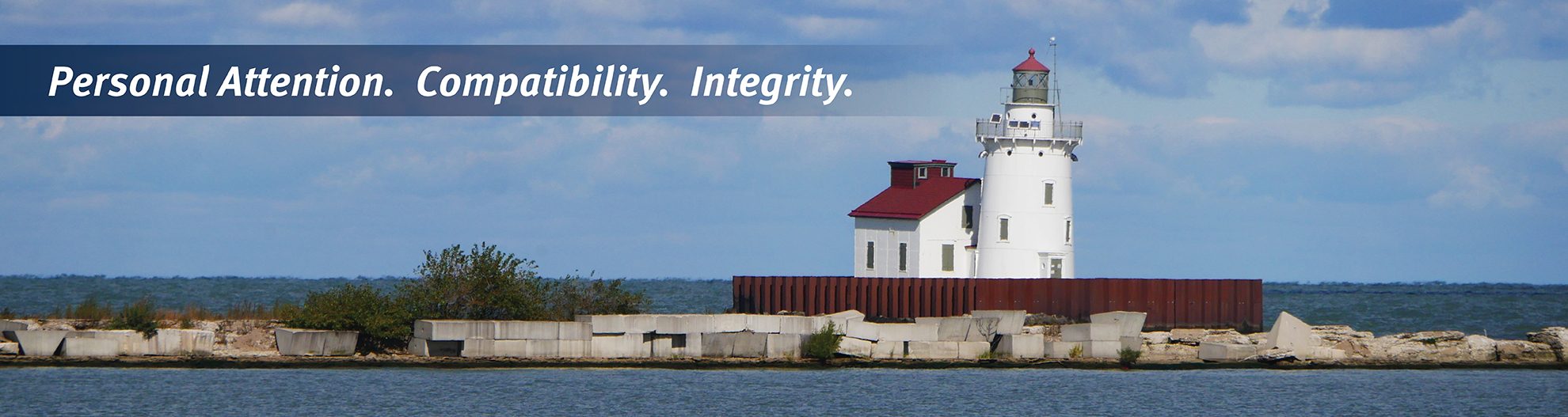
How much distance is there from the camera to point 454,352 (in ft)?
135

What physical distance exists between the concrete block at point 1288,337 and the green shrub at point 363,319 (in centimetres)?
2073

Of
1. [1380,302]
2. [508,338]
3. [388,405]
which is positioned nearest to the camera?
[388,405]

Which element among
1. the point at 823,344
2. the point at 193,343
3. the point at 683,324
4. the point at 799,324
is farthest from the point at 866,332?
the point at 193,343

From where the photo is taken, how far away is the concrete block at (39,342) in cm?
3981

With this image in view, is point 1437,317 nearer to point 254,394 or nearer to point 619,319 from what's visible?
point 619,319

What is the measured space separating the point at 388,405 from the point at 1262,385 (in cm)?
1889

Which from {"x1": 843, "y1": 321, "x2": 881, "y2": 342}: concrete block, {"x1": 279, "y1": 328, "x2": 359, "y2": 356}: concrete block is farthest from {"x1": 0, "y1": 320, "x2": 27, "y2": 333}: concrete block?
{"x1": 843, "y1": 321, "x2": 881, "y2": 342}: concrete block

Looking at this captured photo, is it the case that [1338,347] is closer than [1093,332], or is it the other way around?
[1093,332]

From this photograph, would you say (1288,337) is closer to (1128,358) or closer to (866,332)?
(1128,358)

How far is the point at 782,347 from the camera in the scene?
42406 millimetres

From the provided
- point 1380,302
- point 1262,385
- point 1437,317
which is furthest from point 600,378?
point 1380,302

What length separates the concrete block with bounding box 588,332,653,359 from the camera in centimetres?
4138

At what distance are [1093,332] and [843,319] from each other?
6.03m

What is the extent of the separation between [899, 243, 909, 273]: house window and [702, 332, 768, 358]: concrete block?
8125mm
